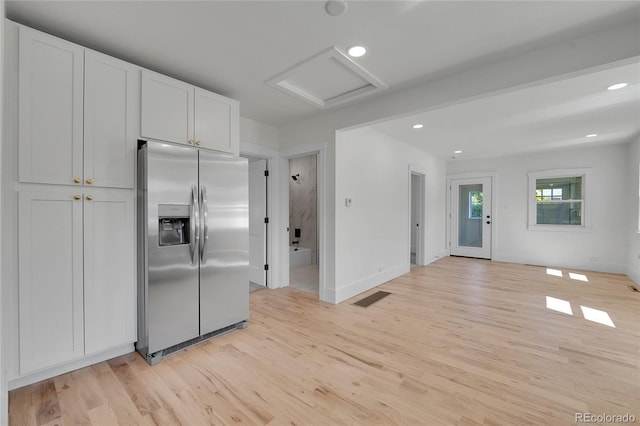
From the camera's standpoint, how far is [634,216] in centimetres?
480

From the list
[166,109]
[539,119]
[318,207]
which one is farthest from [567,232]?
[166,109]

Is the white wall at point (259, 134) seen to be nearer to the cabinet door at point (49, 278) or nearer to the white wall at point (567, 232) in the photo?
the cabinet door at point (49, 278)

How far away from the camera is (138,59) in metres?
2.39

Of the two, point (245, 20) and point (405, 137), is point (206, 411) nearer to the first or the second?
point (245, 20)

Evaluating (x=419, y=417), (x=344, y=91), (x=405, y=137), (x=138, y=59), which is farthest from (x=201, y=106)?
(x=405, y=137)

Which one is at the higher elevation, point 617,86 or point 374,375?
point 617,86

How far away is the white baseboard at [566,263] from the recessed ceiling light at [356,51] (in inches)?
250

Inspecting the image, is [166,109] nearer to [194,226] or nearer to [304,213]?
[194,226]

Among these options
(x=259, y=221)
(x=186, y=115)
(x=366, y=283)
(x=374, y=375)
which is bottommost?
(x=374, y=375)

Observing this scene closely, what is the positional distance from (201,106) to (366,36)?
1697 millimetres

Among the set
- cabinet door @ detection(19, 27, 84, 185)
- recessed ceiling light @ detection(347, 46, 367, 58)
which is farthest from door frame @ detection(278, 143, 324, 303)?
cabinet door @ detection(19, 27, 84, 185)

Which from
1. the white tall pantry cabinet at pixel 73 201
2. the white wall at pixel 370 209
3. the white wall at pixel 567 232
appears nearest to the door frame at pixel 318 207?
the white wall at pixel 370 209

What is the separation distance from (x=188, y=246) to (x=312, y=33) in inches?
80.0

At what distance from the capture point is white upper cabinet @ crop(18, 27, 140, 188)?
1.84m
